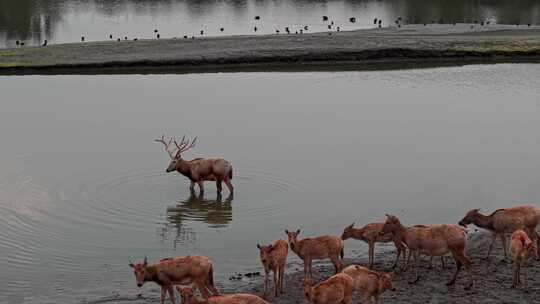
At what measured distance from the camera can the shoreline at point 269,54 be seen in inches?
1804

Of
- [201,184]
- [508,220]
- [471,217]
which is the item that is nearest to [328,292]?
[508,220]

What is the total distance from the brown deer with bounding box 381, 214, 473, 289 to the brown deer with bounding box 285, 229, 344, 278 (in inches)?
48.9

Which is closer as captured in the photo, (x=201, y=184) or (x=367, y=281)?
(x=367, y=281)

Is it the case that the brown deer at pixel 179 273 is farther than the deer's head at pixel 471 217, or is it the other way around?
the deer's head at pixel 471 217

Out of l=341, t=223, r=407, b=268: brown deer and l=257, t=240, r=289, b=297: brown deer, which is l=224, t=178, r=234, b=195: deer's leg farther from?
l=257, t=240, r=289, b=297: brown deer

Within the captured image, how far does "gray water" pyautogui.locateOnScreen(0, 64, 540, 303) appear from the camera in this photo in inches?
803

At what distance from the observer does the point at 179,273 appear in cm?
1638

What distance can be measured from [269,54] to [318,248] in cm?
3103

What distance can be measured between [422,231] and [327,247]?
5.87 ft

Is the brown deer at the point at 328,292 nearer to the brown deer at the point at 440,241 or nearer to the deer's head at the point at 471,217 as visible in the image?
the brown deer at the point at 440,241

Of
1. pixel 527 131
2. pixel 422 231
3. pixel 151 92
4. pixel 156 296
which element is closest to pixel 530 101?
pixel 527 131

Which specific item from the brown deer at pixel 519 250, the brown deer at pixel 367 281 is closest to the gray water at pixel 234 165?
the brown deer at pixel 367 281

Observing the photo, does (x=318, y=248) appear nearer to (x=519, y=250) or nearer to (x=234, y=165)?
(x=519, y=250)

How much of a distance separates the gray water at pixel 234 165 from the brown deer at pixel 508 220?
2855 millimetres
